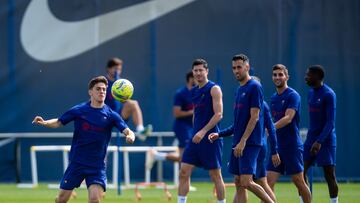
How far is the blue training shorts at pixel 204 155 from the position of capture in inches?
563

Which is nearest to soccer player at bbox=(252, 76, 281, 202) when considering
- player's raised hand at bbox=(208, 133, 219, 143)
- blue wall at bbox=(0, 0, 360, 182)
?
player's raised hand at bbox=(208, 133, 219, 143)

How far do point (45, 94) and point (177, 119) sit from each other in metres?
3.54

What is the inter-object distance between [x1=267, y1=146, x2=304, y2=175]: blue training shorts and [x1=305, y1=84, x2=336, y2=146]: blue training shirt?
501 millimetres

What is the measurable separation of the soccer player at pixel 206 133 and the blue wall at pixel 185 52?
6537 mm

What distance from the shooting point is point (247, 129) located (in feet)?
40.1

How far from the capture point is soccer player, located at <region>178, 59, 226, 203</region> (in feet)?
46.1

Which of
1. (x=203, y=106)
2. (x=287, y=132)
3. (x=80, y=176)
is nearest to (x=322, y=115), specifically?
(x=287, y=132)

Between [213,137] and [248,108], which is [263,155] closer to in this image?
[213,137]

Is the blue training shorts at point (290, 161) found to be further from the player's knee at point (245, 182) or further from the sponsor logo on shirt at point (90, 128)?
the sponsor logo on shirt at point (90, 128)

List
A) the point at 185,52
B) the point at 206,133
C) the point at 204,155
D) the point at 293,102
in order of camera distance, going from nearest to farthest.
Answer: the point at 293,102
the point at 206,133
the point at 204,155
the point at 185,52

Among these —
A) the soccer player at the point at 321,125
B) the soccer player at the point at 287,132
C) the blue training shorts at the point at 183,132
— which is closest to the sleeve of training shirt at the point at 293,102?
the soccer player at the point at 287,132

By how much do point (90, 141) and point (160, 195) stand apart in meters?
6.23

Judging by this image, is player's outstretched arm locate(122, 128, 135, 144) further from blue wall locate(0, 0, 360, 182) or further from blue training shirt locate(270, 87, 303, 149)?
blue wall locate(0, 0, 360, 182)

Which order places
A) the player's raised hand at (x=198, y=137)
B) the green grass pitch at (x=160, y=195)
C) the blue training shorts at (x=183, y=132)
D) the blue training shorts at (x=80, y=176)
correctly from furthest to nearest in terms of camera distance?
the blue training shorts at (x=183, y=132), the green grass pitch at (x=160, y=195), the player's raised hand at (x=198, y=137), the blue training shorts at (x=80, y=176)
